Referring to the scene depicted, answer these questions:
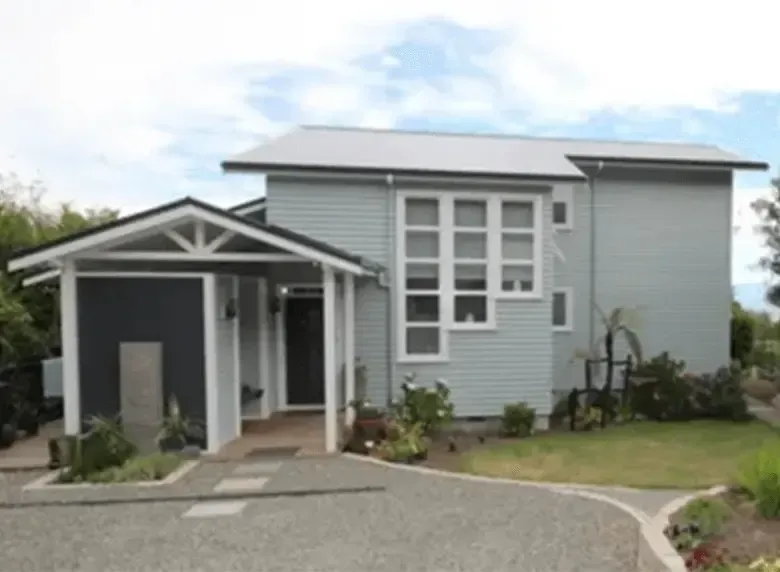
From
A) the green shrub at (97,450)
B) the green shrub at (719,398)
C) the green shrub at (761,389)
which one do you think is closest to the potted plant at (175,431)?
the green shrub at (97,450)

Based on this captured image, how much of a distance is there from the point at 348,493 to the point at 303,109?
548 inches

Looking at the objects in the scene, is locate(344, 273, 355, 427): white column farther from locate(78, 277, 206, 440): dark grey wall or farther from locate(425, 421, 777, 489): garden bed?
locate(78, 277, 206, 440): dark grey wall

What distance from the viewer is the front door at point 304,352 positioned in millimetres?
13555

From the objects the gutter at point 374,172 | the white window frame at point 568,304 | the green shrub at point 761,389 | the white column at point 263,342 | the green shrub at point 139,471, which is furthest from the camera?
the green shrub at point 761,389

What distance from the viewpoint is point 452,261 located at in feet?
39.7

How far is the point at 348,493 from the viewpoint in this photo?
Result: 761 cm

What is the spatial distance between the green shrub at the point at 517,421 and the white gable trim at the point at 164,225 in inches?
182

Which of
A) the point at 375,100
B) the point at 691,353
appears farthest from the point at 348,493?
the point at 375,100

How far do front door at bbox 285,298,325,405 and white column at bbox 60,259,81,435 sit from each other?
4664mm

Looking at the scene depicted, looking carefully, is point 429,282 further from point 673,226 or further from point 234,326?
point 673,226

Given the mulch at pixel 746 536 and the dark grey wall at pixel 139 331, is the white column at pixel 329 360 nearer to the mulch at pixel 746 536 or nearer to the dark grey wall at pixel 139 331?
the dark grey wall at pixel 139 331

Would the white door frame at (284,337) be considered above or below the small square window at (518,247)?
below

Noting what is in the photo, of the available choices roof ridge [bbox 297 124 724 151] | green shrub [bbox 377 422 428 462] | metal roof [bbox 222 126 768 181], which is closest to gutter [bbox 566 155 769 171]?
metal roof [bbox 222 126 768 181]

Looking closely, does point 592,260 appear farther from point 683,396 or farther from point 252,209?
point 252,209
